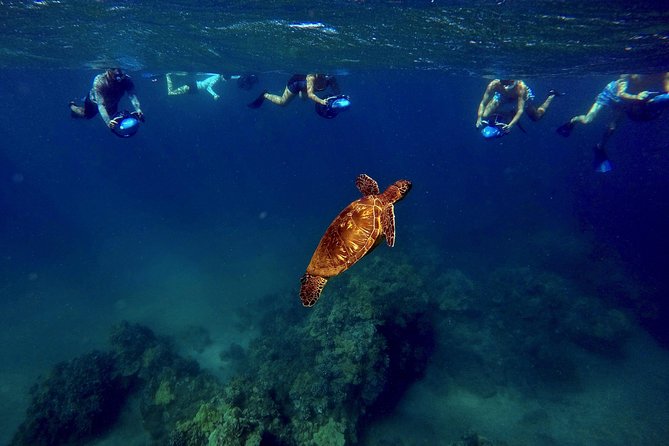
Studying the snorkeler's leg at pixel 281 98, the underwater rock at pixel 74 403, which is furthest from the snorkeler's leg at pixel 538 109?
the underwater rock at pixel 74 403

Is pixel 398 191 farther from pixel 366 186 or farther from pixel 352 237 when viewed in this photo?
pixel 352 237

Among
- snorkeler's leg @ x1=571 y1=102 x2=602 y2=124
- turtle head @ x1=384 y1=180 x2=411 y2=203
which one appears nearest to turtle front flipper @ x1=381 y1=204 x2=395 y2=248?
turtle head @ x1=384 y1=180 x2=411 y2=203

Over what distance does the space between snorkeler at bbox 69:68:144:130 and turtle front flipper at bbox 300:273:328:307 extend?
8.43 m

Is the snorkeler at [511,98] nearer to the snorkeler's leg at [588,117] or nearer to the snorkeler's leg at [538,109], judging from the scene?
the snorkeler's leg at [538,109]

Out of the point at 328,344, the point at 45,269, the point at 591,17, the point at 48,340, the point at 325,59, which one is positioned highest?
the point at 591,17

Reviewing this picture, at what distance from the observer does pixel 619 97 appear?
12891 mm

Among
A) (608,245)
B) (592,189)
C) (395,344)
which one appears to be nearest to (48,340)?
(395,344)

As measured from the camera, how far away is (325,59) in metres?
19.2

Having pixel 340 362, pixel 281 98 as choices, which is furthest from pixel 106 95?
pixel 340 362

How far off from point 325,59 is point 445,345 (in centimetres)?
1654

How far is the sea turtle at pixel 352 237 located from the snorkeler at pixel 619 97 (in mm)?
12714

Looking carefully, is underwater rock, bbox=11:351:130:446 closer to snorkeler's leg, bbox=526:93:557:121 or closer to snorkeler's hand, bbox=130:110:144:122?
snorkeler's hand, bbox=130:110:144:122

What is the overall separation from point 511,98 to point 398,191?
39.2 ft

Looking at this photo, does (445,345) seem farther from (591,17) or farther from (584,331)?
(591,17)
